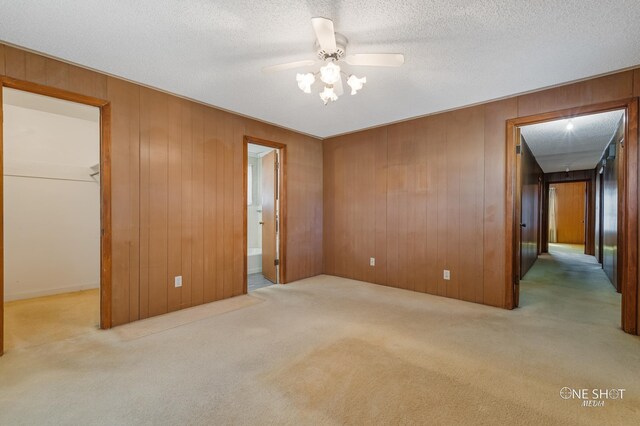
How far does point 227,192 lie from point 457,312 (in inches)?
122

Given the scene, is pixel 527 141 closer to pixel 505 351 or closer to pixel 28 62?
pixel 505 351

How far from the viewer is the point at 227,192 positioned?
3.61 m

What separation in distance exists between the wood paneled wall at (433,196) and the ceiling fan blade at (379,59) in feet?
6.64

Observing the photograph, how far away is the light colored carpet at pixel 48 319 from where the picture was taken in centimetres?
243

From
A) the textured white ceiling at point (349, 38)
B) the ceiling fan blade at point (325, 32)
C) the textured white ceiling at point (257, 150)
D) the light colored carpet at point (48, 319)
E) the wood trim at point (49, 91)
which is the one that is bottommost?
the light colored carpet at point (48, 319)

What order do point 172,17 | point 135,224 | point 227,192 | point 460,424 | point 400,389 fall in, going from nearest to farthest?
point 460,424 → point 400,389 → point 172,17 → point 135,224 → point 227,192

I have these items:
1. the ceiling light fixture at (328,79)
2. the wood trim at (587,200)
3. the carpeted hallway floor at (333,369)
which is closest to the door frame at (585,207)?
the wood trim at (587,200)

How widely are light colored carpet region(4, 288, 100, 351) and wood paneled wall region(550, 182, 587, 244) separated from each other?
1365 cm

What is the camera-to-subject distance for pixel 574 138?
4496 mm

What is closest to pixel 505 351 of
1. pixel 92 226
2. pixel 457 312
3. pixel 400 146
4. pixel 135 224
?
pixel 457 312

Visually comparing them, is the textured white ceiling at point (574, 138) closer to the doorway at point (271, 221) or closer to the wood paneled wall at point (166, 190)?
the doorway at point (271, 221)

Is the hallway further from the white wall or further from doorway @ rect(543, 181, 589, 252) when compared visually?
the white wall

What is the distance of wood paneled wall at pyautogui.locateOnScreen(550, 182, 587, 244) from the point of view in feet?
33.1

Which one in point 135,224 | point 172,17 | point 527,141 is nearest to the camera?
point 172,17
